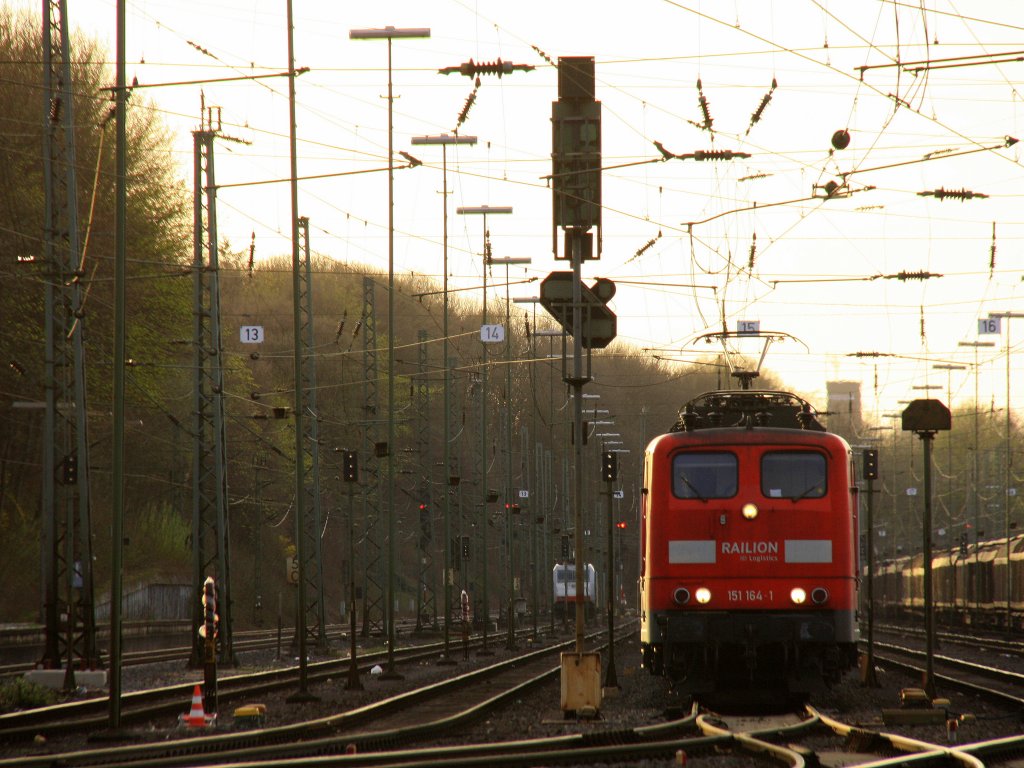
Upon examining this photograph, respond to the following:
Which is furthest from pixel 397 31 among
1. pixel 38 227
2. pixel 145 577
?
pixel 145 577

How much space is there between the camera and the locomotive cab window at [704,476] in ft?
59.9

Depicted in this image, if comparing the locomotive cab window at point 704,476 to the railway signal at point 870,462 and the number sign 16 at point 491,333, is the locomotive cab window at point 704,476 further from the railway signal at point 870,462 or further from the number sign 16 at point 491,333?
the number sign 16 at point 491,333

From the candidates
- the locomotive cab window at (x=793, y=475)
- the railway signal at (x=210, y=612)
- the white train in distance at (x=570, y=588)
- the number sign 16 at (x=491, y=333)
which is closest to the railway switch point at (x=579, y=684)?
the locomotive cab window at (x=793, y=475)

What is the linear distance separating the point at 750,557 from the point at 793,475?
1205 mm

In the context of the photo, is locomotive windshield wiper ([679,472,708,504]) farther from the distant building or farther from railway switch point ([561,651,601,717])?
the distant building

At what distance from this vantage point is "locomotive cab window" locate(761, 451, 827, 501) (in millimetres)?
18156

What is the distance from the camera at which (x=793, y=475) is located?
18281 mm

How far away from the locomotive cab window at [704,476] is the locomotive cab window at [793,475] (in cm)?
40

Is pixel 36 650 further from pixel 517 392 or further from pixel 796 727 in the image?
pixel 517 392

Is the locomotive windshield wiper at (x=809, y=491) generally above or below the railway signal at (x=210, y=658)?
above

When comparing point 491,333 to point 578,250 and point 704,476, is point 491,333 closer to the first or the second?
point 704,476

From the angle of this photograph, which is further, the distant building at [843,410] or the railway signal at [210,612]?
the distant building at [843,410]

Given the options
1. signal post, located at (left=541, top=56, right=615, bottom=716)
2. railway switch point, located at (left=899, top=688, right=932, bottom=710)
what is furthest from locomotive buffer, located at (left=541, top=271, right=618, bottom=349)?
railway switch point, located at (left=899, top=688, right=932, bottom=710)

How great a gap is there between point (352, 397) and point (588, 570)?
16.4m
